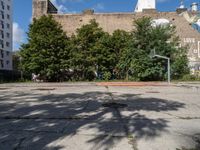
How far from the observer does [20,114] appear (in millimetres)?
9953

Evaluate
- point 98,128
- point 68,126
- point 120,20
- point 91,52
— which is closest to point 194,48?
point 120,20

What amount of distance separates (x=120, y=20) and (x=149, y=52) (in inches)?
561

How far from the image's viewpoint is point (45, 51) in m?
34.9

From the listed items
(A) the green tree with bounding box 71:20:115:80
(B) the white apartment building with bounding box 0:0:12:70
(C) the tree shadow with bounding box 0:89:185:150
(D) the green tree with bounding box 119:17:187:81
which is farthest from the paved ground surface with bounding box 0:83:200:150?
(B) the white apartment building with bounding box 0:0:12:70

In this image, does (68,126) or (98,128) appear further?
(68,126)

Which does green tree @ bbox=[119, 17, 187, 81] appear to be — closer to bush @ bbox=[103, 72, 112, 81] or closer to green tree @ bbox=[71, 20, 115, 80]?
bush @ bbox=[103, 72, 112, 81]

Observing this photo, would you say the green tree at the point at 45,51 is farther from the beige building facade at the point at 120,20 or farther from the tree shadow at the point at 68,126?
the tree shadow at the point at 68,126

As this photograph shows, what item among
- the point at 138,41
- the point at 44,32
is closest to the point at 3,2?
the point at 44,32

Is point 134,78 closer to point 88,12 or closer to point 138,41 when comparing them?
point 138,41

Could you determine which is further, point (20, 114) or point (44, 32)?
point (44, 32)

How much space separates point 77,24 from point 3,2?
37868 millimetres

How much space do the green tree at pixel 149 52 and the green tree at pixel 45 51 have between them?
720 cm

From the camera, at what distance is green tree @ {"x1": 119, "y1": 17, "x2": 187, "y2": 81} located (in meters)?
34.7

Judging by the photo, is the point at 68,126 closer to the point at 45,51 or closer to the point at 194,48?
the point at 45,51
